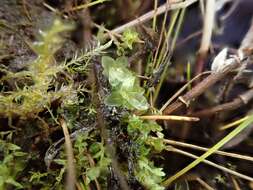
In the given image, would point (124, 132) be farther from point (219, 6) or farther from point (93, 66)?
point (219, 6)

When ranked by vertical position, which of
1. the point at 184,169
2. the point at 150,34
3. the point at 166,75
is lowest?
the point at 184,169

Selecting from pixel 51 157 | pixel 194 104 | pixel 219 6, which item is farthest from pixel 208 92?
pixel 51 157

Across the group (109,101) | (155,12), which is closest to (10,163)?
(109,101)

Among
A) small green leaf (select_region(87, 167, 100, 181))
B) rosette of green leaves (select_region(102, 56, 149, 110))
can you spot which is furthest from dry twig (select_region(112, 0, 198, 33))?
small green leaf (select_region(87, 167, 100, 181))

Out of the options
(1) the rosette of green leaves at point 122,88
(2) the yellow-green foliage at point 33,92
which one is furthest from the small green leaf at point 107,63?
(2) the yellow-green foliage at point 33,92

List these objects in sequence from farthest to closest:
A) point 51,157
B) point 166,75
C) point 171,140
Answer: point 166,75 → point 171,140 → point 51,157

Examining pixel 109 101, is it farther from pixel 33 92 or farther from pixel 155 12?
pixel 155 12

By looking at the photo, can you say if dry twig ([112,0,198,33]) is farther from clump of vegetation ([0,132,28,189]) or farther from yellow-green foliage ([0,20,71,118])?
clump of vegetation ([0,132,28,189])

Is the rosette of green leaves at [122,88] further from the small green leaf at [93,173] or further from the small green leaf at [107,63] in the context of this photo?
the small green leaf at [93,173]
